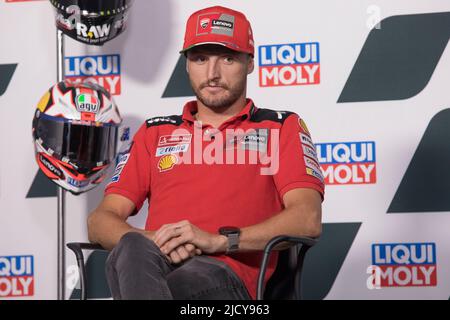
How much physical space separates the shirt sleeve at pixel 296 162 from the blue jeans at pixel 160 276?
345 mm

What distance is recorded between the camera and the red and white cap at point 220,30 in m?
2.54

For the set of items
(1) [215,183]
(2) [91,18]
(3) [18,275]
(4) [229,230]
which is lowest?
(3) [18,275]

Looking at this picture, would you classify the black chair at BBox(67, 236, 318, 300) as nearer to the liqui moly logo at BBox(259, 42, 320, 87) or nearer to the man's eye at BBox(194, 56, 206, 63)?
the man's eye at BBox(194, 56, 206, 63)

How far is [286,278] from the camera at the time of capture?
2324 mm

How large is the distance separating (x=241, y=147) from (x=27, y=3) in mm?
1543

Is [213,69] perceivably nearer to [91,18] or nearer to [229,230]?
[229,230]

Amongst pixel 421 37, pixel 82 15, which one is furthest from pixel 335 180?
pixel 82 15

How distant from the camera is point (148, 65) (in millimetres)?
3484

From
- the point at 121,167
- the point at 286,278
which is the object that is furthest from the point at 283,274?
the point at 121,167

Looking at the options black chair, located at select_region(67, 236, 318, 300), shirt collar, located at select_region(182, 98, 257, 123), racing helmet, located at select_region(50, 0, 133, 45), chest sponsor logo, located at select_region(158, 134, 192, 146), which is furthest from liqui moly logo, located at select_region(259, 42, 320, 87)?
black chair, located at select_region(67, 236, 318, 300)

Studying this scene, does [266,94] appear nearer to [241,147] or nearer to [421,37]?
[421,37]

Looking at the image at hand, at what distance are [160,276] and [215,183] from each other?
538 millimetres

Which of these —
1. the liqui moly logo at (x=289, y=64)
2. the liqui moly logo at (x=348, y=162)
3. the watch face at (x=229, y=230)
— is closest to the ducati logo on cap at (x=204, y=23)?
the watch face at (x=229, y=230)

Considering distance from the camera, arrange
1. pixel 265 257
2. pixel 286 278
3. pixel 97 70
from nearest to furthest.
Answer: pixel 265 257 < pixel 286 278 < pixel 97 70
